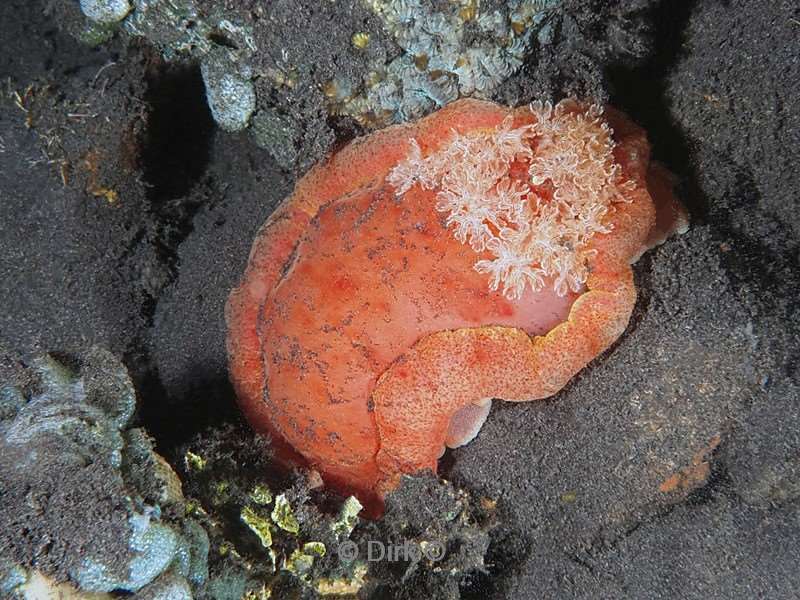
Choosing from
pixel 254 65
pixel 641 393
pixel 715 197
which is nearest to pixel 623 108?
pixel 715 197

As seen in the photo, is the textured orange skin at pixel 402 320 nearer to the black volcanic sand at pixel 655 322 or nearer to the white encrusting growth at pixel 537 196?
the white encrusting growth at pixel 537 196

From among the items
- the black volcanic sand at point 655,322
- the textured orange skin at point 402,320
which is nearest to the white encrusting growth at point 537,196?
the textured orange skin at point 402,320

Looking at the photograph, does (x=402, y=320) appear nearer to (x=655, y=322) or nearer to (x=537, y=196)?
(x=537, y=196)

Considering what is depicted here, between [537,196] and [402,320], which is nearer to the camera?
[537,196]

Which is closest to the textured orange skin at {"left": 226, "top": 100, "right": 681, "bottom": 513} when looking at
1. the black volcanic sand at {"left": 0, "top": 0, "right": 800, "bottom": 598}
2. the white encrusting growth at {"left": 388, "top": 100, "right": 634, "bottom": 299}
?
the white encrusting growth at {"left": 388, "top": 100, "right": 634, "bottom": 299}

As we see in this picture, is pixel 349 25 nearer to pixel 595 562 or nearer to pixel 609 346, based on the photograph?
pixel 609 346

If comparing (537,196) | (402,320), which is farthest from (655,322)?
(402,320)
